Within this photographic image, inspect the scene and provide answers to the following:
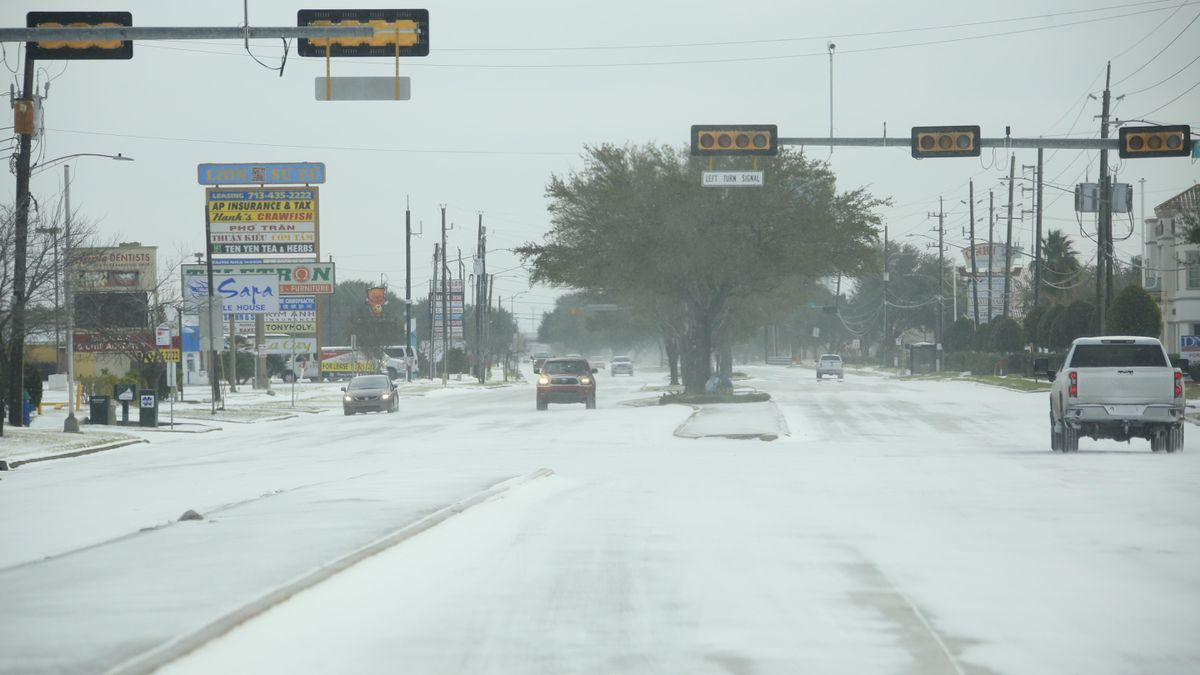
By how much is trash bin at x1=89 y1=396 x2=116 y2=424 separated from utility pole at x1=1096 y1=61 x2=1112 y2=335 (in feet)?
112

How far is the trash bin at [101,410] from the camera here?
44.1 metres

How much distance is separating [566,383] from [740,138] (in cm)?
2288

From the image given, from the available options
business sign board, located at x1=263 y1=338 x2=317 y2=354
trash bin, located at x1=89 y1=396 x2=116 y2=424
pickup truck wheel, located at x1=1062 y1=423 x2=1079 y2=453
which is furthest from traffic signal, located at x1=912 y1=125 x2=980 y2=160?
business sign board, located at x1=263 y1=338 x2=317 y2=354

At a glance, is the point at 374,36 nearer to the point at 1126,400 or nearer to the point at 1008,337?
the point at 1126,400

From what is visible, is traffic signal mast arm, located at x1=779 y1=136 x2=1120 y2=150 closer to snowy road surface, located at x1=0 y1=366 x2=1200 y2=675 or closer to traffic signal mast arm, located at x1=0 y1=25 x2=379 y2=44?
snowy road surface, located at x1=0 y1=366 x2=1200 y2=675

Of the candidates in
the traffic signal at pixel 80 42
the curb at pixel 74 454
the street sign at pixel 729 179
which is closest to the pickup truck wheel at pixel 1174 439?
the street sign at pixel 729 179

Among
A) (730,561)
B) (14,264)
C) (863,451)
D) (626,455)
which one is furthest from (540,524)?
(14,264)

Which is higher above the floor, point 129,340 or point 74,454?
point 129,340

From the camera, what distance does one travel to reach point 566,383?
2036 inches

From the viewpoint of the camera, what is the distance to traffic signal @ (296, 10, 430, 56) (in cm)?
1947

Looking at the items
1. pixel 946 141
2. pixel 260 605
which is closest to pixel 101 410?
pixel 946 141

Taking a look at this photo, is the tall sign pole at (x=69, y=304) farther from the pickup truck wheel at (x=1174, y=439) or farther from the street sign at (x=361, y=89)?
the pickup truck wheel at (x=1174, y=439)

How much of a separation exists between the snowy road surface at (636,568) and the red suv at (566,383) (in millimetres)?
26548

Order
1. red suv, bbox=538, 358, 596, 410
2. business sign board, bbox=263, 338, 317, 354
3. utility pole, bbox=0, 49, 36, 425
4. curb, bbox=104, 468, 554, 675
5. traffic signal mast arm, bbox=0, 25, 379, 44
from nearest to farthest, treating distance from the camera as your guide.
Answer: curb, bbox=104, 468, 554, 675
traffic signal mast arm, bbox=0, 25, 379, 44
utility pole, bbox=0, 49, 36, 425
red suv, bbox=538, 358, 596, 410
business sign board, bbox=263, 338, 317, 354
